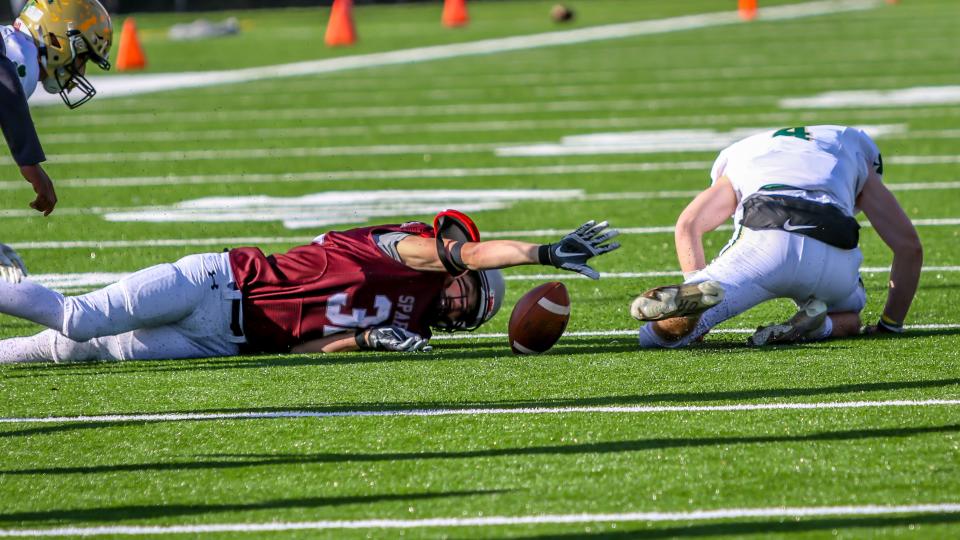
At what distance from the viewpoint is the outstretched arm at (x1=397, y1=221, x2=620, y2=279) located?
221 inches

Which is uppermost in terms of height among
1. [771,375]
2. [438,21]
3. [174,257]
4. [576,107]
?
[771,375]

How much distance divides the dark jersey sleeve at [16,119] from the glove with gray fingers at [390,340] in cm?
148

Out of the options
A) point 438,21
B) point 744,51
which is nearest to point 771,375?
point 744,51

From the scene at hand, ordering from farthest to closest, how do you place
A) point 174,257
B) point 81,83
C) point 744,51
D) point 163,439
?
point 744,51 < point 174,257 < point 81,83 < point 163,439

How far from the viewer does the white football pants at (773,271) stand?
6160 millimetres

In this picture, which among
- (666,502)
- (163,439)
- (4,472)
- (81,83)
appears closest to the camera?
(666,502)

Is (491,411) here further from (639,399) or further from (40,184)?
(40,184)

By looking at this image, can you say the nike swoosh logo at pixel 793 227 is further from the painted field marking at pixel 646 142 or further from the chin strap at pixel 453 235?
the painted field marking at pixel 646 142

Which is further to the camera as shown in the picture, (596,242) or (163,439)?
(596,242)

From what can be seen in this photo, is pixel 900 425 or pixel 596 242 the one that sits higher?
pixel 596 242

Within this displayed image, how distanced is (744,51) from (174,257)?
15.2 meters

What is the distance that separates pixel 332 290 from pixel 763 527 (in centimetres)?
278

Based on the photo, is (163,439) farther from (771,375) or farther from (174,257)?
(174,257)

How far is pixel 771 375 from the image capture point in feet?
18.8
